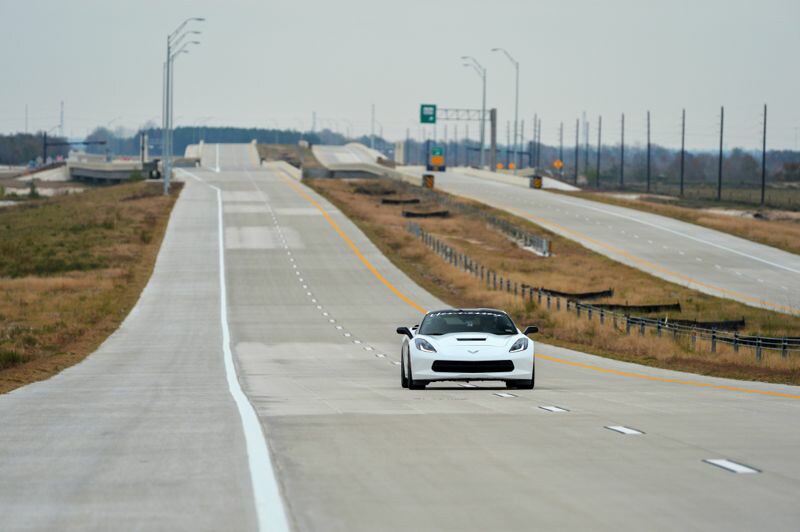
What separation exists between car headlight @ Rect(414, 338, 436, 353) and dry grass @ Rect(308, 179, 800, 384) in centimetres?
795

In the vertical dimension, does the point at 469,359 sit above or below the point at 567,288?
above

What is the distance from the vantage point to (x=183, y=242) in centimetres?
8000

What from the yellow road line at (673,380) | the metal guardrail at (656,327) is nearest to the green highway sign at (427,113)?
the metal guardrail at (656,327)

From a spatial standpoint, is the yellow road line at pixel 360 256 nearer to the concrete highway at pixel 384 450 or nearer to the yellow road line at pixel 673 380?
the yellow road line at pixel 673 380

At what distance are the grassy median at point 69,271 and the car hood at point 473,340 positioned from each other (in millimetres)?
7349

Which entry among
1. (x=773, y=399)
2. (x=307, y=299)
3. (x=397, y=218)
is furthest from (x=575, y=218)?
(x=773, y=399)

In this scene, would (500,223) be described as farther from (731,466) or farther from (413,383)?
(731,466)

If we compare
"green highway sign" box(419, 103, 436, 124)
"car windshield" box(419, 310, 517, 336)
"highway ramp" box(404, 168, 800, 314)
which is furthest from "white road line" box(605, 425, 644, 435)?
"green highway sign" box(419, 103, 436, 124)

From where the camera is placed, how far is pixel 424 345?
72.8 ft

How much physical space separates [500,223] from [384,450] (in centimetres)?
7939

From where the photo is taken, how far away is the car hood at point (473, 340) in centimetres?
2202

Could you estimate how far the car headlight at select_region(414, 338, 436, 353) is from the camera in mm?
22062

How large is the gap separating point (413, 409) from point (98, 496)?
25.5 ft

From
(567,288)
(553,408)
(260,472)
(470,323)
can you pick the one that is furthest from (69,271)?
(260,472)
